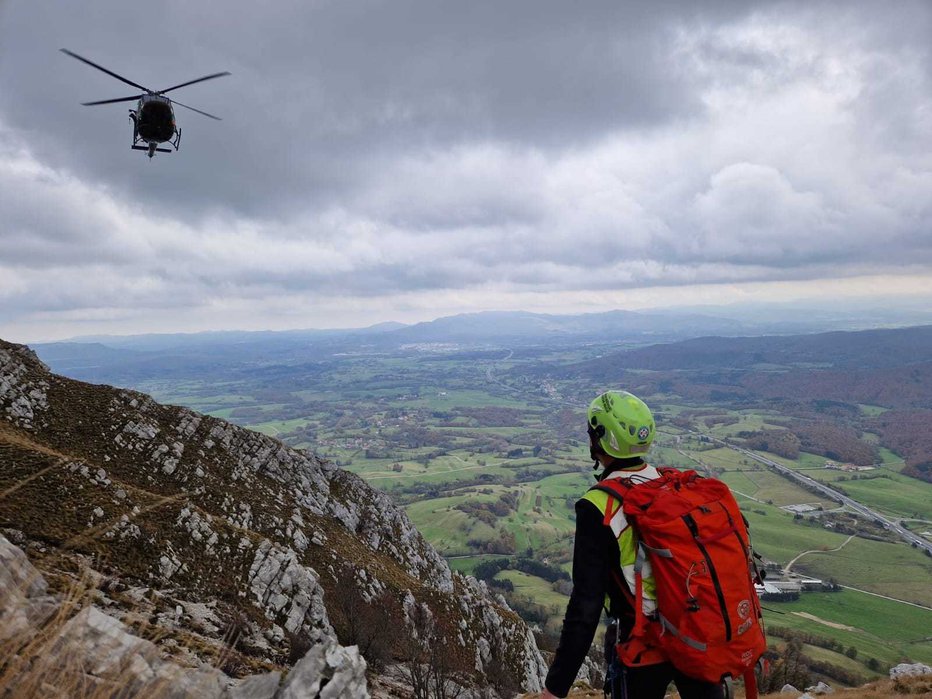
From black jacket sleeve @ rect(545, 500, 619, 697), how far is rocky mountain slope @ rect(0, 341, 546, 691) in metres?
10.2

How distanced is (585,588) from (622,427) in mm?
1929

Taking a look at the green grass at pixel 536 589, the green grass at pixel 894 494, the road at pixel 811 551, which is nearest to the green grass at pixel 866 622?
the road at pixel 811 551

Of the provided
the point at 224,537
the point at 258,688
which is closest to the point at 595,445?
the point at 258,688

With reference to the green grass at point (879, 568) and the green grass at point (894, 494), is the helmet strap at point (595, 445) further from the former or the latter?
the green grass at point (894, 494)

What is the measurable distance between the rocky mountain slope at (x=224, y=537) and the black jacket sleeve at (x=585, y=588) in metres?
10.2

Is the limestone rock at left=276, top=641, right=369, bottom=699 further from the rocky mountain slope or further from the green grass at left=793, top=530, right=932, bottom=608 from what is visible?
the green grass at left=793, top=530, right=932, bottom=608

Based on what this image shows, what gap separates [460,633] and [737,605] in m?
37.8

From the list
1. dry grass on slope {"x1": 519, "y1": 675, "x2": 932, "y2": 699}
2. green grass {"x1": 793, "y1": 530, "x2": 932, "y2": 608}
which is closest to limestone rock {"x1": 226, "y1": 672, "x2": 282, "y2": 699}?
dry grass on slope {"x1": 519, "y1": 675, "x2": 932, "y2": 699}

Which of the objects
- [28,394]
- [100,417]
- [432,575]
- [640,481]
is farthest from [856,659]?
[28,394]

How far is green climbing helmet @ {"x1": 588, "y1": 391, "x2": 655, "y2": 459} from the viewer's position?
232 inches

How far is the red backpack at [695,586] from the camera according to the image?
4.64m

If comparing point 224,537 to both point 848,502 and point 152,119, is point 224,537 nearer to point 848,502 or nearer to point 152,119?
point 152,119

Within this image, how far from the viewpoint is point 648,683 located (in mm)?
5133

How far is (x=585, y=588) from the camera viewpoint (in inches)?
203
